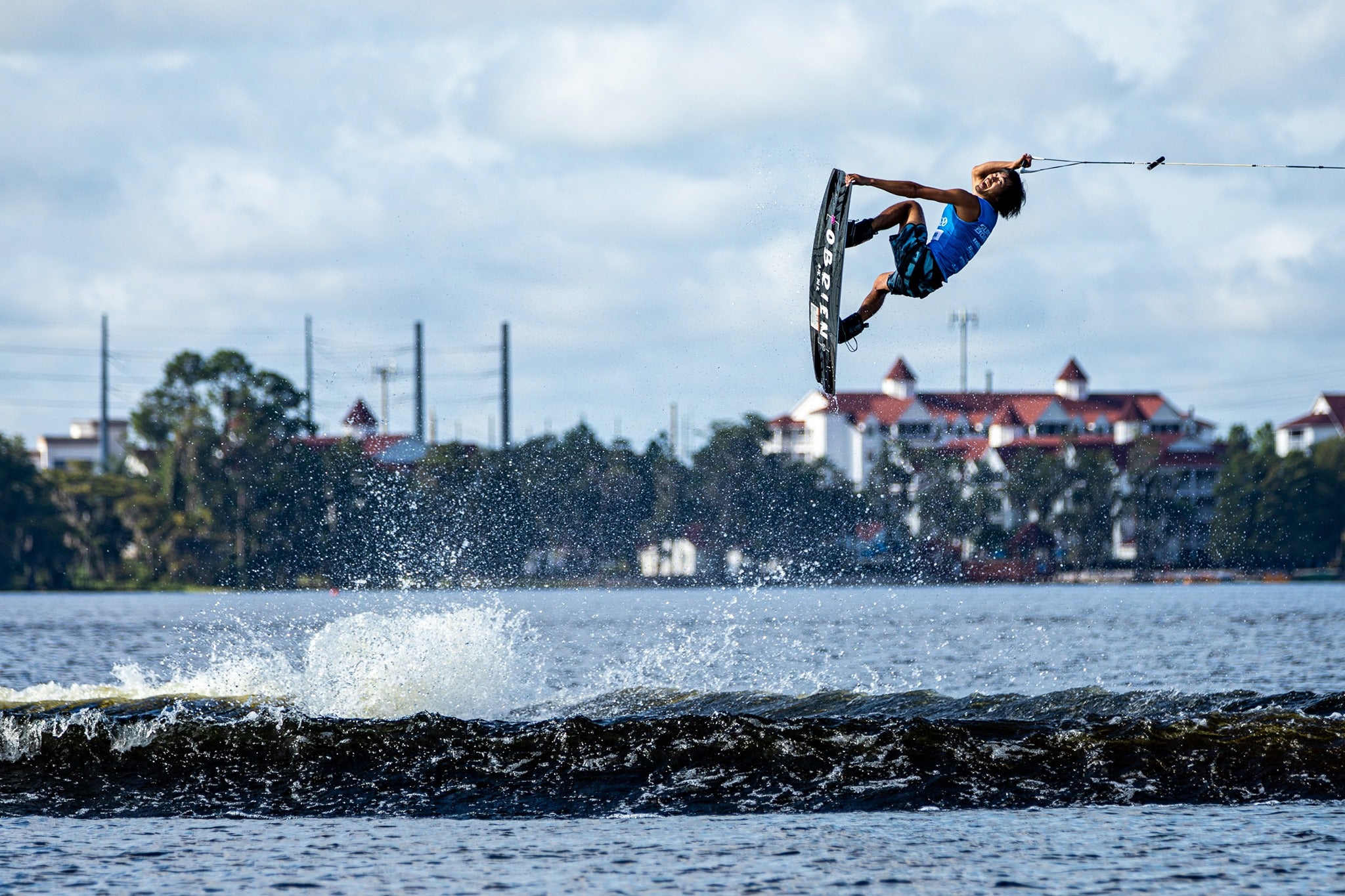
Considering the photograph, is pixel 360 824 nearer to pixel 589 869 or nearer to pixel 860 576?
pixel 589 869

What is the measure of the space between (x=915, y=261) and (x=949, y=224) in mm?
393

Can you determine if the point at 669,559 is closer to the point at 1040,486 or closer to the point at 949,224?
the point at 1040,486

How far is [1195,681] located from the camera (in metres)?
22.3

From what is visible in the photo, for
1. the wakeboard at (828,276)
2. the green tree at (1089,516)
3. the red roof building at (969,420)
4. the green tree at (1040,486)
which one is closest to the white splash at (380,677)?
the wakeboard at (828,276)

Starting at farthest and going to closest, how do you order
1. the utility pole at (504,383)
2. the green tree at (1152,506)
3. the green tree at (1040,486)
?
the green tree at (1152,506), the green tree at (1040,486), the utility pole at (504,383)

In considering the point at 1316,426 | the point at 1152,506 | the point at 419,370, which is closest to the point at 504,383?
the point at 419,370

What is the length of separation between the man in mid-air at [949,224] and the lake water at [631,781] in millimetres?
3919

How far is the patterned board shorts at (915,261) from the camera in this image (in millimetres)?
12438

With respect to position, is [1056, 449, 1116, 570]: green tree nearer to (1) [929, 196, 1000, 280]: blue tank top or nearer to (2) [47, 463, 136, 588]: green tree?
(2) [47, 463, 136, 588]: green tree

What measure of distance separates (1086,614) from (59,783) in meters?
46.1

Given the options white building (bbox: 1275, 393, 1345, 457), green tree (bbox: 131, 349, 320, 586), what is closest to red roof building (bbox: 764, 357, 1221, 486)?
white building (bbox: 1275, 393, 1345, 457)

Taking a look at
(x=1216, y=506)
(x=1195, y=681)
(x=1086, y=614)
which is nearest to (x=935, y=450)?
(x=1216, y=506)

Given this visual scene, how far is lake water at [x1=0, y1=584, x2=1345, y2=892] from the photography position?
995 cm

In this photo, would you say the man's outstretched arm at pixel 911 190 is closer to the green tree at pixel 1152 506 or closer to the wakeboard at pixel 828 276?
the wakeboard at pixel 828 276
